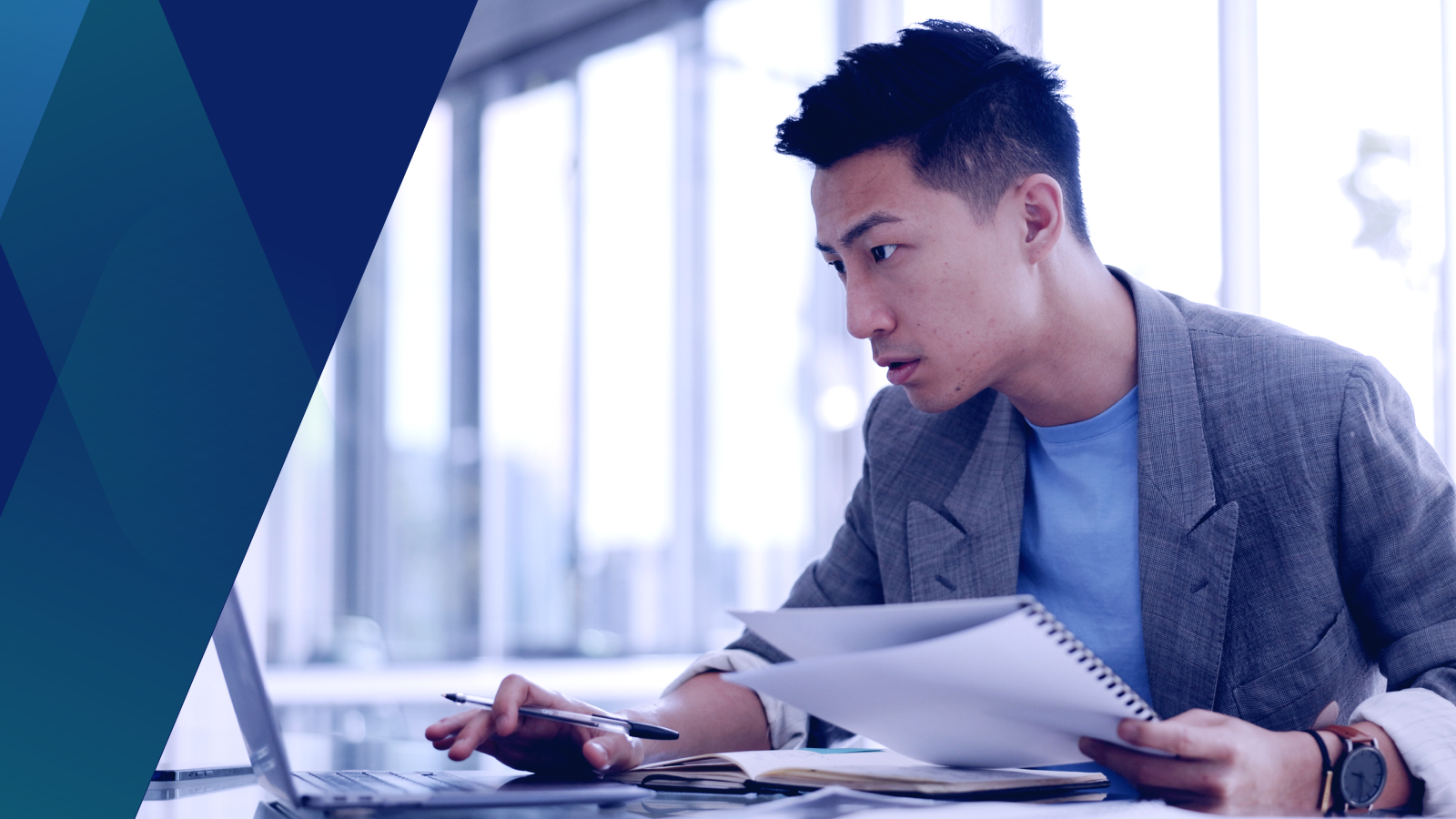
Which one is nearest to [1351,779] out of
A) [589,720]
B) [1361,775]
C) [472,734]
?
[1361,775]

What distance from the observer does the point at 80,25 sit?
4.70 ft

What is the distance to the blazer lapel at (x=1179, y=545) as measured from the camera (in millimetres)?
1132

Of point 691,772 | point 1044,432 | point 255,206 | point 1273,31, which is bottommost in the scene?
point 691,772

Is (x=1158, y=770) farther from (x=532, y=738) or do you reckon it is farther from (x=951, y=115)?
(x=951, y=115)

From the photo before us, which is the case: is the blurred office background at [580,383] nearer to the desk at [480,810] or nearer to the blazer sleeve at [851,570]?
the blazer sleeve at [851,570]

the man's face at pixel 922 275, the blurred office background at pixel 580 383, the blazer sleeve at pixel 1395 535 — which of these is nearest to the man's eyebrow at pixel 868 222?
the man's face at pixel 922 275

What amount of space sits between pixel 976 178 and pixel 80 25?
1.13 meters

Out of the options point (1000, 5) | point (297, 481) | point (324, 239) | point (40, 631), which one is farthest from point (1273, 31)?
point (297, 481)

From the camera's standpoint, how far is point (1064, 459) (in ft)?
4.36

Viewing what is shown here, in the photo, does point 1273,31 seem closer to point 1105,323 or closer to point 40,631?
point 1105,323

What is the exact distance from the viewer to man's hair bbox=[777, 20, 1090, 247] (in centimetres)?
125

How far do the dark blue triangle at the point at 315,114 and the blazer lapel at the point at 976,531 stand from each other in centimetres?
94

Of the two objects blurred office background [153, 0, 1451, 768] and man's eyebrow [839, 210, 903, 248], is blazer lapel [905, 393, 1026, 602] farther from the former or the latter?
blurred office background [153, 0, 1451, 768]

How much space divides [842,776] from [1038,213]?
75cm
